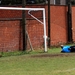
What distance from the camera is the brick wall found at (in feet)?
69.9

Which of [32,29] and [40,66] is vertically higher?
[32,29]

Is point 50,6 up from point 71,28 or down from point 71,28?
up

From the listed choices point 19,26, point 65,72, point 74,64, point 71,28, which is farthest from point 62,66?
point 71,28

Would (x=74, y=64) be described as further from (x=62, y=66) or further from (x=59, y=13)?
(x=59, y=13)

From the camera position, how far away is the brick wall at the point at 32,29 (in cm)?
2131

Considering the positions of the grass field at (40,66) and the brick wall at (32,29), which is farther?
the brick wall at (32,29)

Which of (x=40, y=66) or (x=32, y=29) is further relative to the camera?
(x=32, y=29)

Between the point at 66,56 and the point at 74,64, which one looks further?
the point at 66,56

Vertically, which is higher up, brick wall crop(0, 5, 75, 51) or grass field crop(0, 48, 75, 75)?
brick wall crop(0, 5, 75, 51)

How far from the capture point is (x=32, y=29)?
22.9 m

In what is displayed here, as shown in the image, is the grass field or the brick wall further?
the brick wall

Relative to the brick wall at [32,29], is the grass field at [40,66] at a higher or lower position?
lower

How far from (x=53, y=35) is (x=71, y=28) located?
2425mm

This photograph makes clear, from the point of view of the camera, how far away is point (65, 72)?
12164mm
